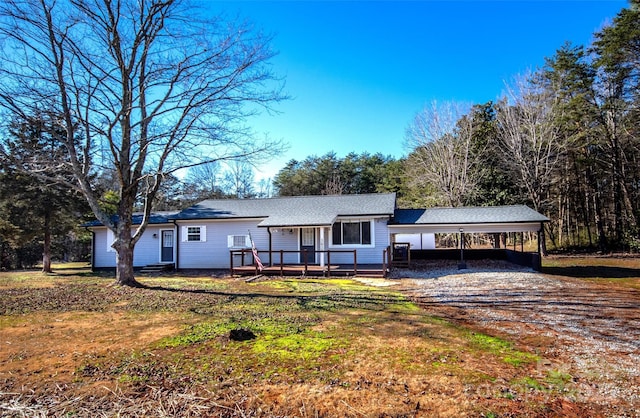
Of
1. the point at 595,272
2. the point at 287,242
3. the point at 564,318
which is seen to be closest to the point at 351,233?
the point at 287,242

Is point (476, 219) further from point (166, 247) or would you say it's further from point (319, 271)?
point (166, 247)

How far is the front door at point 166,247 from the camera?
17.2 meters

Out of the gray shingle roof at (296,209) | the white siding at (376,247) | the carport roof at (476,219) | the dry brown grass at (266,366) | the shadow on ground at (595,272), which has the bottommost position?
the shadow on ground at (595,272)

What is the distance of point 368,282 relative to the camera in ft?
38.3

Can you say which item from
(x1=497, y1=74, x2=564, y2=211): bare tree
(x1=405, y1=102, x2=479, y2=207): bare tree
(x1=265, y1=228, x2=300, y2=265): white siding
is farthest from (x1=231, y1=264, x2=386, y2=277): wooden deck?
(x1=497, y1=74, x2=564, y2=211): bare tree

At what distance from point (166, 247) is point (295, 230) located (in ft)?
21.3

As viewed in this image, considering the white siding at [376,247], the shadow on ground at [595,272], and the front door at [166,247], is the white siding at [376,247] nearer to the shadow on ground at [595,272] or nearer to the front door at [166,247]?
the shadow on ground at [595,272]

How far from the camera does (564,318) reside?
663 cm

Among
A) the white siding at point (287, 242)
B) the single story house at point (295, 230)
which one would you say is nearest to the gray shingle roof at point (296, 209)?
the single story house at point (295, 230)

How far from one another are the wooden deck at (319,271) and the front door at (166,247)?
4.68 m

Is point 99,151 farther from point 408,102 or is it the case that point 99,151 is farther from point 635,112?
point 635,112

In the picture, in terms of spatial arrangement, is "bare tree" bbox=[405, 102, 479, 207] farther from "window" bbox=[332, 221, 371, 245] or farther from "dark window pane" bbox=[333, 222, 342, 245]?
"dark window pane" bbox=[333, 222, 342, 245]

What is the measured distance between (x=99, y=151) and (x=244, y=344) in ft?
30.2

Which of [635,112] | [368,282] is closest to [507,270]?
[368,282]
